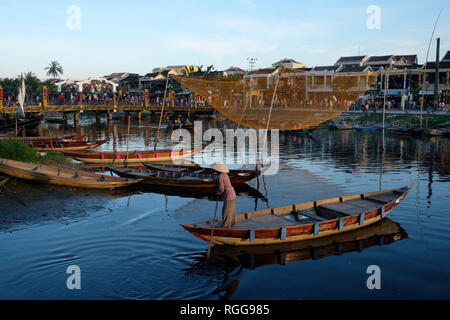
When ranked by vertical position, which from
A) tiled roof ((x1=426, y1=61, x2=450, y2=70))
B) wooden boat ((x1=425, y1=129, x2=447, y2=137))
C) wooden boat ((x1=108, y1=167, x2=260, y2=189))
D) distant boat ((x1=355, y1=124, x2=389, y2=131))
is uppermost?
tiled roof ((x1=426, y1=61, x2=450, y2=70))

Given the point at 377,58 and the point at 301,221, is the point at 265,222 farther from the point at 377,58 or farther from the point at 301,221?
the point at 377,58

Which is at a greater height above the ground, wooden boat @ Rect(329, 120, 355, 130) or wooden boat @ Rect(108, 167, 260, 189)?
wooden boat @ Rect(329, 120, 355, 130)

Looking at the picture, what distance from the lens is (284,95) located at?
22.4m

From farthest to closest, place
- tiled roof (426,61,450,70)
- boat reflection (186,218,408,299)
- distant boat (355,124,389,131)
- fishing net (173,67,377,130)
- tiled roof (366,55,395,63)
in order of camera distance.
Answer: tiled roof (366,55,395,63) → tiled roof (426,61,450,70) → distant boat (355,124,389,131) → fishing net (173,67,377,130) → boat reflection (186,218,408,299)

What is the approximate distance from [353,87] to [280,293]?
14.4 metres

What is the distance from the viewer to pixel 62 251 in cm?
1017

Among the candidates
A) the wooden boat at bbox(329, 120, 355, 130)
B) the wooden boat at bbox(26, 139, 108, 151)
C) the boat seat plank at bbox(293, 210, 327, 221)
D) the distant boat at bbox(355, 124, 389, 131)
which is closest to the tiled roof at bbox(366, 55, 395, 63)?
the wooden boat at bbox(329, 120, 355, 130)

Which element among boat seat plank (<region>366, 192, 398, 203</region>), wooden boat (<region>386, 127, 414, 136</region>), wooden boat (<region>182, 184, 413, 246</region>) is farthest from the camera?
wooden boat (<region>386, 127, 414, 136</region>)

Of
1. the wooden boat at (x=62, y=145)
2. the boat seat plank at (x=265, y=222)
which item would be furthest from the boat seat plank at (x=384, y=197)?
the wooden boat at (x=62, y=145)

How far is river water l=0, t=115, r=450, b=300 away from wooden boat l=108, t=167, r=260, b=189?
0.53m

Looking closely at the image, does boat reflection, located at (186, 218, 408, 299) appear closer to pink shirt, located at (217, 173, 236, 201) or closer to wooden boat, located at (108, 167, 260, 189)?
pink shirt, located at (217, 173, 236, 201)

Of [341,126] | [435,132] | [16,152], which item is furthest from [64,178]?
[341,126]

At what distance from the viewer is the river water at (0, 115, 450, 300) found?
8516mm
